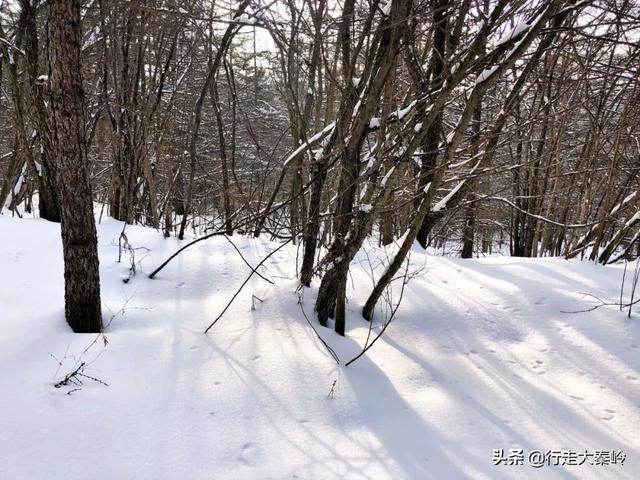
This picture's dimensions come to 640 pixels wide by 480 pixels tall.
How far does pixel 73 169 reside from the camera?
7.76 feet

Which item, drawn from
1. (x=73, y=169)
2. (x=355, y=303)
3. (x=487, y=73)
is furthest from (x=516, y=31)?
(x=73, y=169)

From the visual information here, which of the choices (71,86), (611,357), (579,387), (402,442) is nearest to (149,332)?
(71,86)

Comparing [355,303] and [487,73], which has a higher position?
[487,73]

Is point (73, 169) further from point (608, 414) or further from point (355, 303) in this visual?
point (608, 414)

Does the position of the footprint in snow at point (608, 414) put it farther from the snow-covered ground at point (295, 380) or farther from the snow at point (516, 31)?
the snow at point (516, 31)

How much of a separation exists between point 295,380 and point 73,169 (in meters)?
1.72

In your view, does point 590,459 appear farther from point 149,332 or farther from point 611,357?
point 149,332

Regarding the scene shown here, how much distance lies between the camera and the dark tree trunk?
2.21 meters

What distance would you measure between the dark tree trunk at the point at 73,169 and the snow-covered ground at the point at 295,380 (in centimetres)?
23

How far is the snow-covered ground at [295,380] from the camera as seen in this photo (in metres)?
1.85

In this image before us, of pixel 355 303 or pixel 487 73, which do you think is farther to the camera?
pixel 355 303

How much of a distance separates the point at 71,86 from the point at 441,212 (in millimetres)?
3471

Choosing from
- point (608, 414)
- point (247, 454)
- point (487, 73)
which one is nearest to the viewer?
point (247, 454)

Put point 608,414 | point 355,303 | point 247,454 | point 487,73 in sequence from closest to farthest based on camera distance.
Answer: point 247,454, point 608,414, point 487,73, point 355,303
